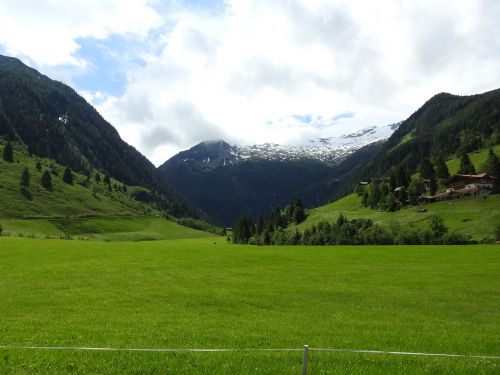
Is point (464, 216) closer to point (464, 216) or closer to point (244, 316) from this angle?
point (464, 216)

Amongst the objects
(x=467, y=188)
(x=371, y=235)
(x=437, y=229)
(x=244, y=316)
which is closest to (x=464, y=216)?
(x=437, y=229)

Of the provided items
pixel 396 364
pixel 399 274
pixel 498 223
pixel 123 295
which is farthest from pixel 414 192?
pixel 396 364

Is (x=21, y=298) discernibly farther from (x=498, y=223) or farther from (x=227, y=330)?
(x=498, y=223)

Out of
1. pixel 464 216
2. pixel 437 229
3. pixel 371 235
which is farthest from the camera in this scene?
pixel 464 216

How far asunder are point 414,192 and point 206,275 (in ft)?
536

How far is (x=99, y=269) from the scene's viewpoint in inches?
2370

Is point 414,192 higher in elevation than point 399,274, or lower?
higher

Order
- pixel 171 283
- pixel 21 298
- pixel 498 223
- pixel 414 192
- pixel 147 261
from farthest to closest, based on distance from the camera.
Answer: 1. pixel 414 192
2. pixel 498 223
3. pixel 147 261
4. pixel 171 283
5. pixel 21 298

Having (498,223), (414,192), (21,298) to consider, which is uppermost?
(414,192)

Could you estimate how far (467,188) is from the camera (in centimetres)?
18600

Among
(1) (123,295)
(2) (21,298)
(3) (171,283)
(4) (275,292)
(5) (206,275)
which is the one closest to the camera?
(2) (21,298)

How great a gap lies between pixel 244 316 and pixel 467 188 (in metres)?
181

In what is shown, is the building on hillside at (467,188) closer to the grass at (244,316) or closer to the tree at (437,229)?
the tree at (437,229)

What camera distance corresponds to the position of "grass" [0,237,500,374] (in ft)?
56.3
